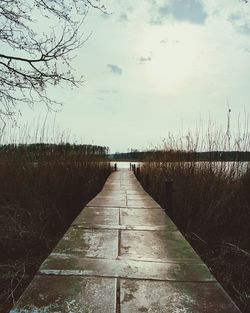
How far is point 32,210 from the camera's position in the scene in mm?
4895

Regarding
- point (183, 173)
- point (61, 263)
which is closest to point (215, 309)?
point (61, 263)

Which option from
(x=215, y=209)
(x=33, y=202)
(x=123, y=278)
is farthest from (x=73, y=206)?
(x=123, y=278)

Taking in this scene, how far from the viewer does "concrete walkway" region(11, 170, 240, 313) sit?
163cm

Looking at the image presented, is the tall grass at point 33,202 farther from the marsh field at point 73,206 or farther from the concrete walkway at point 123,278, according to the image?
the concrete walkway at point 123,278

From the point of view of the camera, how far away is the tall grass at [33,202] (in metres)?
3.98

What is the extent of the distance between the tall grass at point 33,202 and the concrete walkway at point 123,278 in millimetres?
1074

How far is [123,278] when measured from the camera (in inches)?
78.3

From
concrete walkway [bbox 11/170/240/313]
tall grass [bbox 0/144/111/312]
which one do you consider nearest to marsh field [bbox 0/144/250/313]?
tall grass [bbox 0/144/111/312]

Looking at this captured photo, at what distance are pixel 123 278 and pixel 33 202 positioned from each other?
3.25m

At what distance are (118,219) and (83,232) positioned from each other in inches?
32.3

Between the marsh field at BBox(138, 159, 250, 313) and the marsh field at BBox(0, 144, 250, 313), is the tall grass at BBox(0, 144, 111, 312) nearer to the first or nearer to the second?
the marsh field at BBox(0, 144, 250, 313)

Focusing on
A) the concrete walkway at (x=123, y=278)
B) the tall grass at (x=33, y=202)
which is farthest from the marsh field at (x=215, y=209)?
the concrete walkway at (x=123, y=278)

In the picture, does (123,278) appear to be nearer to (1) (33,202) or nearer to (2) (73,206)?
(1) (33,202)

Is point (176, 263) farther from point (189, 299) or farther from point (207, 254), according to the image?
point (207, 254)
